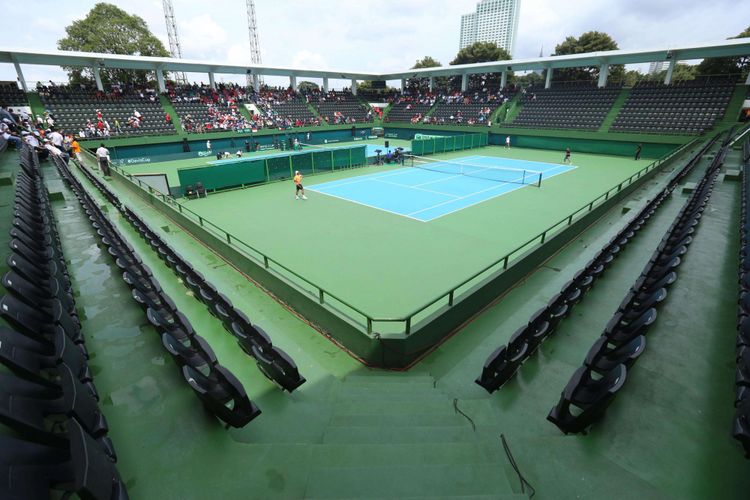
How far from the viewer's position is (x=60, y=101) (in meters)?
34.8

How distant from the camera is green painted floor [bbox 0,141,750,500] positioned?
3201 millimetres

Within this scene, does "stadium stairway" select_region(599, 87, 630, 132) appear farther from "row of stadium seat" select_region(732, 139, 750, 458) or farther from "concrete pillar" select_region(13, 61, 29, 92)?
"concrete pillar" select_region(13, 61, 29, 92)

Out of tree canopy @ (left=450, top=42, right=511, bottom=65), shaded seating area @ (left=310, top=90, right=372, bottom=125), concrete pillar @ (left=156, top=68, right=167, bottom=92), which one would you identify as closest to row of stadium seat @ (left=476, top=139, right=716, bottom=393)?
concrete pillar @ (left=156, top=68, right=167, bottom=92)

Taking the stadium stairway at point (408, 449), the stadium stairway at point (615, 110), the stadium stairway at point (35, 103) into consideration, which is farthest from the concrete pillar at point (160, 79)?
the stadium stairway at point (615, 110)

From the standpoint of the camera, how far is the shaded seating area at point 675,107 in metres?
33.7

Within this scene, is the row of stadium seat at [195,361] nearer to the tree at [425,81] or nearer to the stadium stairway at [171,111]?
the stadium stairway at [171,111]

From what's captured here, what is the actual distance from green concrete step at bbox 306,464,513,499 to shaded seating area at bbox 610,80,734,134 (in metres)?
42.2

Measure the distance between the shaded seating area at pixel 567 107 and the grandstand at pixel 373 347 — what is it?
925 inches

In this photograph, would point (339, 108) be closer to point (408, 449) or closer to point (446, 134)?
point (446, 134)

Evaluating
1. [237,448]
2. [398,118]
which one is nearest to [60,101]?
[398,118]

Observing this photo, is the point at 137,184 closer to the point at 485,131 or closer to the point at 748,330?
the point at 748,330

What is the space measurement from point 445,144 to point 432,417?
1391 inches

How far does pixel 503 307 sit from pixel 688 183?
1581 centimetres

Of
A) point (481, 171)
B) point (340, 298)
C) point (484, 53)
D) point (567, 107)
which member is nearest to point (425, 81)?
point (484, 53)
